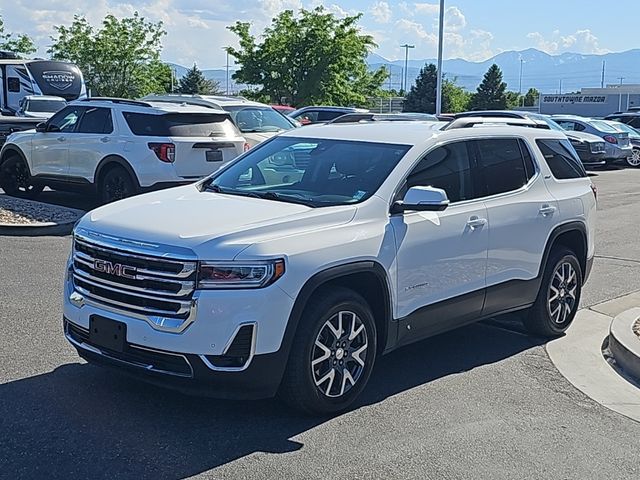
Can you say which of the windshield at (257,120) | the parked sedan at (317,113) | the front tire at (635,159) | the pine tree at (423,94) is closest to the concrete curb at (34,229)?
the windshield at (257,120)

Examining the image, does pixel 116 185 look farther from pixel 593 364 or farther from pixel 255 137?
pixel 593 364

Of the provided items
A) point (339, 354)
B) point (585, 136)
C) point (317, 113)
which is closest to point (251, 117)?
point (317, 113)

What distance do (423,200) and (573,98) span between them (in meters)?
64.7

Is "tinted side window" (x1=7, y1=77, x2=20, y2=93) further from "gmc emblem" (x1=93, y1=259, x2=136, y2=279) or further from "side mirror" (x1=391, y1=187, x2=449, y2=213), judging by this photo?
"side mirror" (x1=391, y1=187, x2=449, y2=213)

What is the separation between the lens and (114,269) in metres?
5.00

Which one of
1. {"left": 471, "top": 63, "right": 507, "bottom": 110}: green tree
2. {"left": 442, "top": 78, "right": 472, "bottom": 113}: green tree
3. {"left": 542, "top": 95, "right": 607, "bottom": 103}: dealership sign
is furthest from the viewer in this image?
{"left": 542, "top": 95, "right": 607, "bottom": 103}: dealership sign

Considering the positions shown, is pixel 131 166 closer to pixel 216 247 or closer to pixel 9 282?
pixel 9 282

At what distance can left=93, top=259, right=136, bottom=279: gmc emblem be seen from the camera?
4.91 meters

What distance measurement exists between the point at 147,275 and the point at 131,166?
7910mm

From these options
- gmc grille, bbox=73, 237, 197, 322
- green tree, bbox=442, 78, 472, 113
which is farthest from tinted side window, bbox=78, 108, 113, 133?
green tree, bbox=442, 78, 472, 113

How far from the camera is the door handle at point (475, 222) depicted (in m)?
6.17

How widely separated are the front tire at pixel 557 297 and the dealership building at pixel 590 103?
58427 millimetres

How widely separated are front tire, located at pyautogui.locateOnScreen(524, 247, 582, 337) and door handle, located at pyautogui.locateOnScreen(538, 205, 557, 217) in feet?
1.24

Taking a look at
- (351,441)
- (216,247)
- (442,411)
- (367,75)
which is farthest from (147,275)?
(367,75)
